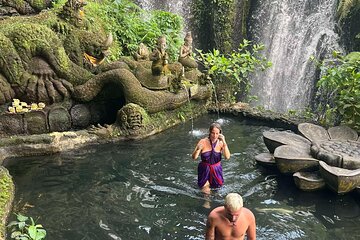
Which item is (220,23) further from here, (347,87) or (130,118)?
(130,118)

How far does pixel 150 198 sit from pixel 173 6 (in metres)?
13.1

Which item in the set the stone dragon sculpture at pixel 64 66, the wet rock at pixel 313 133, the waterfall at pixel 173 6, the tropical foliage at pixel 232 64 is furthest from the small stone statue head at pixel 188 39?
the waterfall at pixel 173 6

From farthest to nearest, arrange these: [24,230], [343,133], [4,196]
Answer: [343,133] → [4,196] → [24,230]

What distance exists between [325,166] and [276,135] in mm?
1555

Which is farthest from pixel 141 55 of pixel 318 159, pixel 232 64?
pixel 318 159

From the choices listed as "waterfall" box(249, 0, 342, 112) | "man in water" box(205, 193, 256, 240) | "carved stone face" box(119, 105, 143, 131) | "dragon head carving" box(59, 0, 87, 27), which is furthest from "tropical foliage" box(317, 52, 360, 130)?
"dragon head carving" box(59, 0, 87, 27)

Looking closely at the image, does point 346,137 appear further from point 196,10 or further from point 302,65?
A: point 196,10

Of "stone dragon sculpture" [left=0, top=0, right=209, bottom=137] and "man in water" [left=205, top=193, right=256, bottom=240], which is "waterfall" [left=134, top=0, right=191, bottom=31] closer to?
"stone dragon sculpture" [left=0, top=0, right=209, bottom=137]

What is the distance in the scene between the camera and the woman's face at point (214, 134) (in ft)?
20.7

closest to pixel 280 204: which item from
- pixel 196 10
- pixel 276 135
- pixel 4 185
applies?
pixel 276 135

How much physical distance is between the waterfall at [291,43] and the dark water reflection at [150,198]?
811 centimetres

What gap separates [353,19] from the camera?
48.7ft

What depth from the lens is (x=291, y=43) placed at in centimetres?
1648

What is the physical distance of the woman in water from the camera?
6427 millimetres
